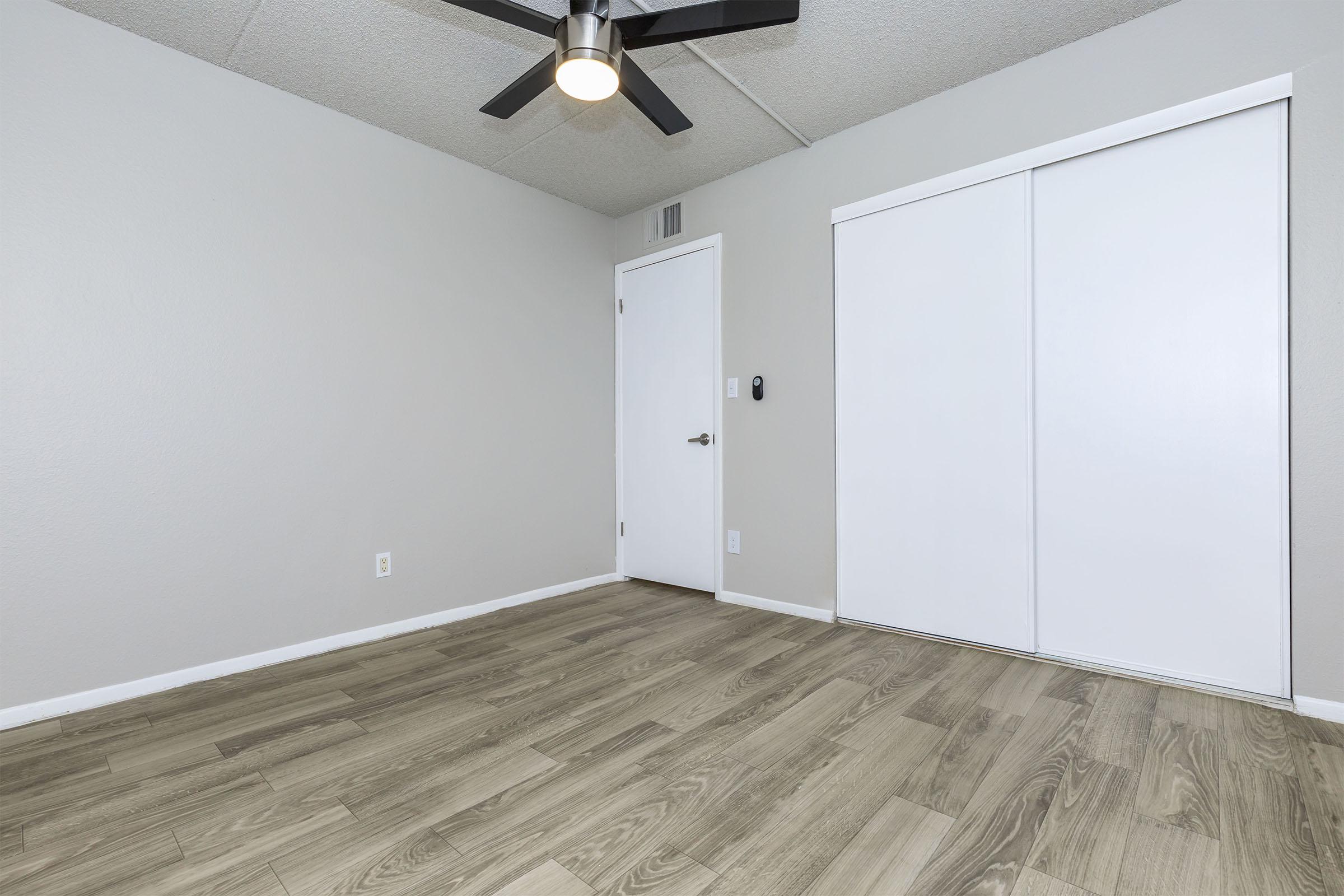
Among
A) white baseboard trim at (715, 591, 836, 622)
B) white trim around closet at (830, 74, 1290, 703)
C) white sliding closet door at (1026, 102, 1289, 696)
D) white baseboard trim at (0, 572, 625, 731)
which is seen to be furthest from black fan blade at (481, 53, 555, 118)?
white baseboard trim at (715, 591, 836, 622)

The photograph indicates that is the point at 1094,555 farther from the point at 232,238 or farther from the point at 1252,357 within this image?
the point at 232,238

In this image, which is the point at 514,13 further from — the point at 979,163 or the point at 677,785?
the point at 677,785

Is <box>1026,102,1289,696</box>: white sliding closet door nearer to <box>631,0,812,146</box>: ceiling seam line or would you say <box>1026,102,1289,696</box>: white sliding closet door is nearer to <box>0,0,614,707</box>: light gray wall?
<box>631,0,812,146</box>: ceiling seam line

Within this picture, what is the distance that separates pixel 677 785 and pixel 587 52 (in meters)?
2.07

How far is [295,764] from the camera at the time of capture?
172 centimetres

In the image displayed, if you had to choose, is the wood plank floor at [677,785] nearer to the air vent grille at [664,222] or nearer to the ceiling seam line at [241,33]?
the ceiling seam line at [241,33]

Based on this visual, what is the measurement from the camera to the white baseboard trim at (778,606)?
3082 mm

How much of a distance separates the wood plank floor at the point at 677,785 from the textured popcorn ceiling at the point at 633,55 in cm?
243

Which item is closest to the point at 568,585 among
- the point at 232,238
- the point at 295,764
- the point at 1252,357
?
the point at 295,764

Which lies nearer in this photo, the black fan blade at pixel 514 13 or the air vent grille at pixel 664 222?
the black fan blade at pixel 514 13

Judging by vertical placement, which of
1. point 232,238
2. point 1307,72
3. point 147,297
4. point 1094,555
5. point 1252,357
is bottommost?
point 1094,555

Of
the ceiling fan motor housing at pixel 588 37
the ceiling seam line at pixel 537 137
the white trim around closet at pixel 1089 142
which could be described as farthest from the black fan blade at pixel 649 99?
the white trim around closet at pixel 1089 142

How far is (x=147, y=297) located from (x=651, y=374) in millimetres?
2449

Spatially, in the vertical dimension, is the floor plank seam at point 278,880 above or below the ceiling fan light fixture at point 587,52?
below
